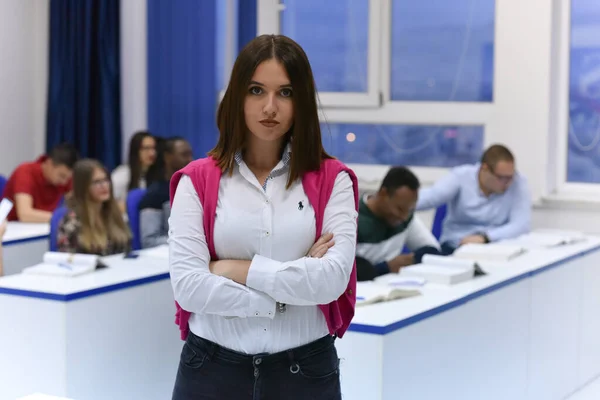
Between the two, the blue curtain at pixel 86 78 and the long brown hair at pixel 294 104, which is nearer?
the long brown hair at pixel 294 104

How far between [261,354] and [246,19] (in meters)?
5.04

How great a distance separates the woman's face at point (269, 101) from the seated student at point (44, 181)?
3919 millimetres

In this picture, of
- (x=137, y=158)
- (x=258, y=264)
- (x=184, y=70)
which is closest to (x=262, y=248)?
(x=258, y=264)

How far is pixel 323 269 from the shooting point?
1.78 metres

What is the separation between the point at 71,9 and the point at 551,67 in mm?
3546

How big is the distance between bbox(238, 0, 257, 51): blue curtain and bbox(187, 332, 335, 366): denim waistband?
4947 millimetres

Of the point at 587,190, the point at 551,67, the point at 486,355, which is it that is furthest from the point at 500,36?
the point at 486,355

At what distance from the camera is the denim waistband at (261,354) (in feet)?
5.82

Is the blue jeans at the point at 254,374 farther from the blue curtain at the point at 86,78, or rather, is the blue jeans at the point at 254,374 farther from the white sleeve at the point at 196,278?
the blue curtain at the point at 86,78

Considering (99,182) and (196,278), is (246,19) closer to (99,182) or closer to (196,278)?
(99,182)

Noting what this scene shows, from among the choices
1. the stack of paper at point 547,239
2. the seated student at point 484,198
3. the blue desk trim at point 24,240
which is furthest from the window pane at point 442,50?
the blue desk trim at point 24,240

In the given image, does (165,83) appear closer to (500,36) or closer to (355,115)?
(355,115)

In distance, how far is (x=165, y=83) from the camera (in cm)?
684

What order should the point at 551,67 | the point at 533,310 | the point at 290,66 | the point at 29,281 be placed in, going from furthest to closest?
the point at 551,67
the point at 533,310
the point at 29,281
the point at 290,66
